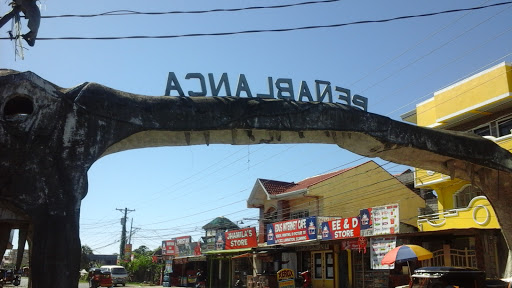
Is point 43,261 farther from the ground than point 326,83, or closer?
closer

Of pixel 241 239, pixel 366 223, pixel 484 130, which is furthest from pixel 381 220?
pixel 241 239

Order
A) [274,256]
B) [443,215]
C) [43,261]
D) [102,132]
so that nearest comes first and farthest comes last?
[43,261], [102,132], [443,215], [274,256]

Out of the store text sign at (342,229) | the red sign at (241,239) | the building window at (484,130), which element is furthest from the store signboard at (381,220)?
the red sign at (241,239)

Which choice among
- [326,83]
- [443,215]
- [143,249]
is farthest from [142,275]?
[326,83]

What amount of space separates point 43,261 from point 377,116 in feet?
24.6

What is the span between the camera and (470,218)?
1920cm

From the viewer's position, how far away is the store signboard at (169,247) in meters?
42.0

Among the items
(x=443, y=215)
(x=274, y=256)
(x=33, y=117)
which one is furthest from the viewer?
(x=274, y=256)

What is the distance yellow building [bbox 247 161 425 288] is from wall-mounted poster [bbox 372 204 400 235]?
5.72 meters

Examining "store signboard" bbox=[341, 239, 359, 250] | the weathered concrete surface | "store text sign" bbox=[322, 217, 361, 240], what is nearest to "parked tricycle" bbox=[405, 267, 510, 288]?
the weathered concrete surface

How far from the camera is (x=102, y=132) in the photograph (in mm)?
7852

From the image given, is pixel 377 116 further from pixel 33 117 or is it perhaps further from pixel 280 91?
pixel 33 117

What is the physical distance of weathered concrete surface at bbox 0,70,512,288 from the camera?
6.97 m

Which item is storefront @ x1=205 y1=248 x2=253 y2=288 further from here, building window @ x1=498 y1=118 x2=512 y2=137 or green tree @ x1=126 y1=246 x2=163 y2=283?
building window @ x1=498 y1=118 x2=512 y2=137
